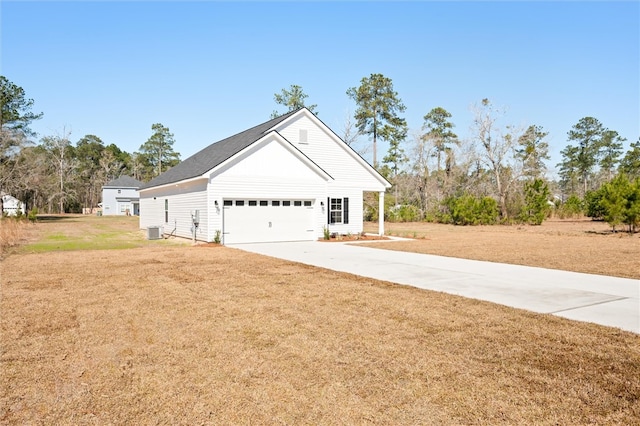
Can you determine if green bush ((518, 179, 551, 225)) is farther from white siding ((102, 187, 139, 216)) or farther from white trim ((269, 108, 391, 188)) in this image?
white siding ((102, 187, 139, 216))

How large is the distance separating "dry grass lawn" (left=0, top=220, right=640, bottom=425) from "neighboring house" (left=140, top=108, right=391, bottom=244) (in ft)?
34.7

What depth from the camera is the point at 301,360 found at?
4328mm

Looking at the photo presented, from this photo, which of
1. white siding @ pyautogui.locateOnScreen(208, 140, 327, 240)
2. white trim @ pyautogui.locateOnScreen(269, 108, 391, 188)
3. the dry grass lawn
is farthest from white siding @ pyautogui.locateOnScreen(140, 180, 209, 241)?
the dry grass lawn

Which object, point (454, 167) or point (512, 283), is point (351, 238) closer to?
point (512, 283)

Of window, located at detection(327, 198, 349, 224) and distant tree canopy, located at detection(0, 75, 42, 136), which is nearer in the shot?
window, located at detection(327, 198, 349, 224)

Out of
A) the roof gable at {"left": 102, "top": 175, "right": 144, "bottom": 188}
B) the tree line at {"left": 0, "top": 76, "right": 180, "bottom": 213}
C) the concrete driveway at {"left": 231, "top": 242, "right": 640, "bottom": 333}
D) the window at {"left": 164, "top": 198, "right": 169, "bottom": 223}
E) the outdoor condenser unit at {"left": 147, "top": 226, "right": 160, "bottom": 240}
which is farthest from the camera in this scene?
the roof gable at {"left": 102, "top": 175, "right": 144, "bottom": 188}

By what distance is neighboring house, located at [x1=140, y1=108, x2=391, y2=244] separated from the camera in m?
18.2

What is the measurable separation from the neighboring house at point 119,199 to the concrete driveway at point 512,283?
5551 centimetres

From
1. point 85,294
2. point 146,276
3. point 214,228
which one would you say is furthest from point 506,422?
point 214,228

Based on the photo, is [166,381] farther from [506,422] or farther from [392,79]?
[392,79]

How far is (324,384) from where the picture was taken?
374cm

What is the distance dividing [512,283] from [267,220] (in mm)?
12502

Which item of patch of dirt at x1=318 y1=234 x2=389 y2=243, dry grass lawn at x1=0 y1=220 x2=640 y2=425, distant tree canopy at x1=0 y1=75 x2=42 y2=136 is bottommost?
dry grass lawn at x1=0 y1=220 x2=640 y2=425

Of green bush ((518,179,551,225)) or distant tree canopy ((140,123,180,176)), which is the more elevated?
distant tree canopy ((140,123,180,176))
